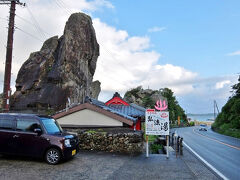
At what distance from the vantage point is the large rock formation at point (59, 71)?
103 feet

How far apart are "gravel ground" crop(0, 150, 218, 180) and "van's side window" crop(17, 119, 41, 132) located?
1288 mm

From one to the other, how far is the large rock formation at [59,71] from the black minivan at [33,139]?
23269mm

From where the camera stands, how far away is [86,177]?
6.00 meters

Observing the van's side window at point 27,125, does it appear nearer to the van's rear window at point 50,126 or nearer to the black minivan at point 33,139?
the black minivan at point 33,139

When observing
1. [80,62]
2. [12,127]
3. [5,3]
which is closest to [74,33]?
[80,62]

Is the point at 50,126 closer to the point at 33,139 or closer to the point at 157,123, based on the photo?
the point at 33,139

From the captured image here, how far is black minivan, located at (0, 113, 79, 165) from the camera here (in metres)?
7.25

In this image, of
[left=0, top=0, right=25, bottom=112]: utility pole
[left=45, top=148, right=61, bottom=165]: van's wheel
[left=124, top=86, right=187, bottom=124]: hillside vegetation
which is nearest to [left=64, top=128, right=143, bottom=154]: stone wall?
[left=45, top=148, right=61, bottom=165]: van's wheel

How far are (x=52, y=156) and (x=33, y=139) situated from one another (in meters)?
0.99

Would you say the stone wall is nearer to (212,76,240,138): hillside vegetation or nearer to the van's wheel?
the van's wheel

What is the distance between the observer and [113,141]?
10.0 metres

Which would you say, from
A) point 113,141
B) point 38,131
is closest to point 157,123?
point 113,141

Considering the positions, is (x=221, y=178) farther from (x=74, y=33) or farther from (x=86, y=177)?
(x=74, y=33)

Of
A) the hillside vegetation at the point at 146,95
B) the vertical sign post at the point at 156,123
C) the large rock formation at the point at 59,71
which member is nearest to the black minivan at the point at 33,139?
the vertical sign post at the point at 156,123
